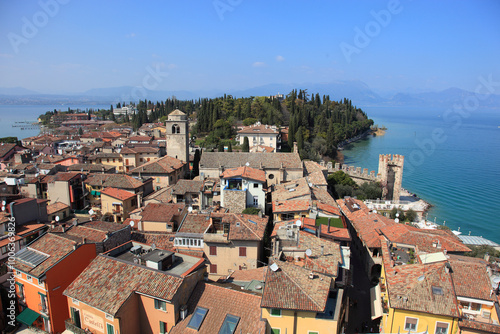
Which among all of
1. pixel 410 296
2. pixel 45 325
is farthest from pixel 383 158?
pixel 45 325

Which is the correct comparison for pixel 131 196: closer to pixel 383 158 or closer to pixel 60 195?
pixel 60 195

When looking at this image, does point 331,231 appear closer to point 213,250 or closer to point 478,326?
point 213,250

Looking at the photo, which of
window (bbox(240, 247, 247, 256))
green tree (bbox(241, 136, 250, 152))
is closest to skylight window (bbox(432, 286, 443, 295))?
window (bbox(240, 247, 247, 256))

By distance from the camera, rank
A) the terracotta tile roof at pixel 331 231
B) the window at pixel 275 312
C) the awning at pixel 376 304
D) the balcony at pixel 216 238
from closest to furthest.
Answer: the window at pixel 275 312 < the awning at pixel 376 304 < the balcony at pixel 216 238 < the terracotta tile roof at pixel 331 231

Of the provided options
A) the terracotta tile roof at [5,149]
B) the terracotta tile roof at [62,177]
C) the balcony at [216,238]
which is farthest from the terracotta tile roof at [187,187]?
the terracotta tile roof at [5,149]

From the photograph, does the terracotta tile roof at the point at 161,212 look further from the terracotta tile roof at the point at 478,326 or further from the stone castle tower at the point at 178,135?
the stone castle tower at the point at 178,135

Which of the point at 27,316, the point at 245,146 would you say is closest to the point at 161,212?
the point at 27,316
